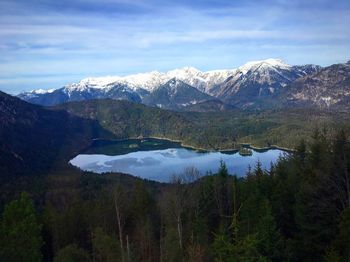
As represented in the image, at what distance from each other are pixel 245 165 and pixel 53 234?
112618 mm

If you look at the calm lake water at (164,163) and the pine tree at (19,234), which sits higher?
the pine tree at (19,234)

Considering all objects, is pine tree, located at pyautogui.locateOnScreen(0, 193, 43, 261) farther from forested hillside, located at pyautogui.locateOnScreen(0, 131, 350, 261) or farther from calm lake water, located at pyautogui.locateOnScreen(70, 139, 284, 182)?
calm lake water, located at pyautogui.locateOnScreen(70, 139, 284, 182)

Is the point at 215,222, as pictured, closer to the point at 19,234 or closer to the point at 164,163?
the point at 19,234

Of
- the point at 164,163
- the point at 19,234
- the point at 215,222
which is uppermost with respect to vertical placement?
the point at 19,234

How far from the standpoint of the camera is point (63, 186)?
117 meters

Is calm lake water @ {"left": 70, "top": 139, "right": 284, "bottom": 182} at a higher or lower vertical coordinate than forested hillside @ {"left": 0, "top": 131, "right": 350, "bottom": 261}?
lower

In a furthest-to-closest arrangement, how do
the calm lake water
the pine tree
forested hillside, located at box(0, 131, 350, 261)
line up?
the calm lake water < forested hillside, located at box(0, 131, 350, 261) < the pine tree

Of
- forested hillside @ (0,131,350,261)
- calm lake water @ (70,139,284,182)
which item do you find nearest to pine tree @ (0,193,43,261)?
forested hillside @ (0,131,350,261)

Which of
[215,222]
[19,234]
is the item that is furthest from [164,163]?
[19,234]

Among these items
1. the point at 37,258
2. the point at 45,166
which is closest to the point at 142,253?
the point at 37,258

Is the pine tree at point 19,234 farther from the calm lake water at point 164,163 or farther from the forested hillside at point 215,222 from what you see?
the calm lake water at point 164,163

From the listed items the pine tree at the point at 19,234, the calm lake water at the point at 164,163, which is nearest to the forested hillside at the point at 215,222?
the pine tree at the point at 19,234

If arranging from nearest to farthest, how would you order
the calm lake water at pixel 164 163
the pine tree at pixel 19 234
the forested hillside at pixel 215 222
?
1. the pine tree at pixel 19 234
2. the forested hillside at pixel 215 222
3. the calm lake water at pixel 164 163

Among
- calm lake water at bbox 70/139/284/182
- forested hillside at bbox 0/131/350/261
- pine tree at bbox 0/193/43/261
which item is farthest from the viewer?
calm lake water at bbox 70/139/284/182
